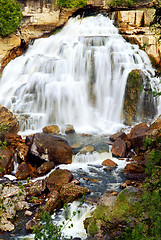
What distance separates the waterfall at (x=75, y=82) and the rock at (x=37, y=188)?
217 inches

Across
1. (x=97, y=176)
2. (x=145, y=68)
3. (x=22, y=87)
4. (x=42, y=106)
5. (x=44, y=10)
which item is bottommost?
(x=97, y=176)

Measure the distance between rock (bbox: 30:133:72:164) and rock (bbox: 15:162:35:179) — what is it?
531 mm

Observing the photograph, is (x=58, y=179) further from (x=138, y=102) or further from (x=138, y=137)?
(x=138, y=102)

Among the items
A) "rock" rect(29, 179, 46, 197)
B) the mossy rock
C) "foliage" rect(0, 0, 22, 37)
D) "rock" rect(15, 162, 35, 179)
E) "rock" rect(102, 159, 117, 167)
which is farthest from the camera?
"foliage" rect(0, 0, 22, 37)

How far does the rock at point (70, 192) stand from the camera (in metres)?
7.49

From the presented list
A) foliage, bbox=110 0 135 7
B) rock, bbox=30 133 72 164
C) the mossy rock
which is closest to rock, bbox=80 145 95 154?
rock, bbox=30 133 72 164

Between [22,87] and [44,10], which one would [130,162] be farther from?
[44,10]

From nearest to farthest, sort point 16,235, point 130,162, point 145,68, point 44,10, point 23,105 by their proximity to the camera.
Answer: point 16,235
point 130,162
point 23,105
point 145,68
point 44,10

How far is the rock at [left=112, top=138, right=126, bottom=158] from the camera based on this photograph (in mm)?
10625

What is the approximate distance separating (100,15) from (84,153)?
14.3m

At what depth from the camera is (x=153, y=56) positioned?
16.8 m

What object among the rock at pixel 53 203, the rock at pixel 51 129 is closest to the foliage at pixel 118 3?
the rock at pixel 51 129

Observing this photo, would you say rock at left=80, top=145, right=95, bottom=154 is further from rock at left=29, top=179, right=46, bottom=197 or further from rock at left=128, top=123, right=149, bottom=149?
rock at left=29, top=179, right=46, bottom=197

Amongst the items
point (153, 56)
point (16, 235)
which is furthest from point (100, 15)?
point (16, 235)
